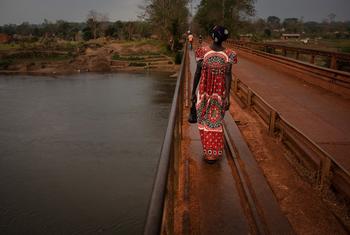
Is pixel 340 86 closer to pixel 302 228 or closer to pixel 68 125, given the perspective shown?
pixel 302 228

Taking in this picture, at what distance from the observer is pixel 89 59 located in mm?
67562

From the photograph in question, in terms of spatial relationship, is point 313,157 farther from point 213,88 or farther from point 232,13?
point 232,13

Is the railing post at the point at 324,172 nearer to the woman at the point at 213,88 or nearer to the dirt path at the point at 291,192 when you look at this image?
the dirt path at the point at 291,192

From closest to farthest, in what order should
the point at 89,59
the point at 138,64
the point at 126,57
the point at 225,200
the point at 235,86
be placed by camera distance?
the point at 225,200
the point at 235,86
the point at 138,64
the point at 126,57
the point at 89,59

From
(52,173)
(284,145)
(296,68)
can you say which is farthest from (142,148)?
(284,145)

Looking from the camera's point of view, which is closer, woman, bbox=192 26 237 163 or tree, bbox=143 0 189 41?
woman, bbox=192 26 237 163

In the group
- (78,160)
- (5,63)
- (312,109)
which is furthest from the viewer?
(5,63)

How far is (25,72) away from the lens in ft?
202

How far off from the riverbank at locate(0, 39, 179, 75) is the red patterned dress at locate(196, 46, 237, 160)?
51.0m

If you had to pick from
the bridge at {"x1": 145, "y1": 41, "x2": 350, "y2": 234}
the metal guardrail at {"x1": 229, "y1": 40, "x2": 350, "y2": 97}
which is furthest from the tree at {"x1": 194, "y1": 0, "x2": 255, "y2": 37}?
the bridge at {"x1": 145, "y1": 41, "x2": 350, "y2": 234}

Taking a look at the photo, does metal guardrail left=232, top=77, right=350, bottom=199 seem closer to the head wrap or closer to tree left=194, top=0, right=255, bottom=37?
the head wrap

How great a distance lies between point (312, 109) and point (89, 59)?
63474mm

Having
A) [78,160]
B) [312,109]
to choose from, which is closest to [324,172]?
[312,109]

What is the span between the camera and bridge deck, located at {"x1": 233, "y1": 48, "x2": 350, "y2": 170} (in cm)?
589
